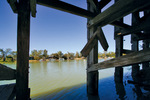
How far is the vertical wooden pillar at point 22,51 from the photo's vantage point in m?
1.23

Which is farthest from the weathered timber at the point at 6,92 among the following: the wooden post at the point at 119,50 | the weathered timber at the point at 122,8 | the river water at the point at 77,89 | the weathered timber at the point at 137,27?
the weathered timber at the point at 137,27

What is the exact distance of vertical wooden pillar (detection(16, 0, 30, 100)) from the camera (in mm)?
1233

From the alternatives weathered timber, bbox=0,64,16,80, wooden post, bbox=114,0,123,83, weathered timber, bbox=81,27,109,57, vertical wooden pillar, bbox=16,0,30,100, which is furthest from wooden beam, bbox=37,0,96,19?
wooden post, bbox=114,0,123,83

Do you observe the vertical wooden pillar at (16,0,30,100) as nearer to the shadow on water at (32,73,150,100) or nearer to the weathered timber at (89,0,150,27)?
the weathered timber at (89,0,150,27)

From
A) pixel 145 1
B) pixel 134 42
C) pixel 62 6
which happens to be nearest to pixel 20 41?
pixel 62 6

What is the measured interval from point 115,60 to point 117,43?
2.76 metres

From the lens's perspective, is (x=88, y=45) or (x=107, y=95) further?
(x=107, y=95)

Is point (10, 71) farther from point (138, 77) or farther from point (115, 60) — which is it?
point (138, 77)

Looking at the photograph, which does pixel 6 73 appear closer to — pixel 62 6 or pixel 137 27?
pixel 62 6

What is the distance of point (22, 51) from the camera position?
1.27 m

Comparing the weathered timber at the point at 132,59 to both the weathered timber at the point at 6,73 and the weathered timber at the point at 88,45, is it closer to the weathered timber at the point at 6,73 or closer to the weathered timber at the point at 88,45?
the weathered timber at the point at 88,45

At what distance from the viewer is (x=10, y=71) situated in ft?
3.83

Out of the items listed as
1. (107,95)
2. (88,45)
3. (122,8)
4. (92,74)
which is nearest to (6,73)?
(88,45)

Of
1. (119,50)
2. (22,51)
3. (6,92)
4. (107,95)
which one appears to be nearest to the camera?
(6,92)
